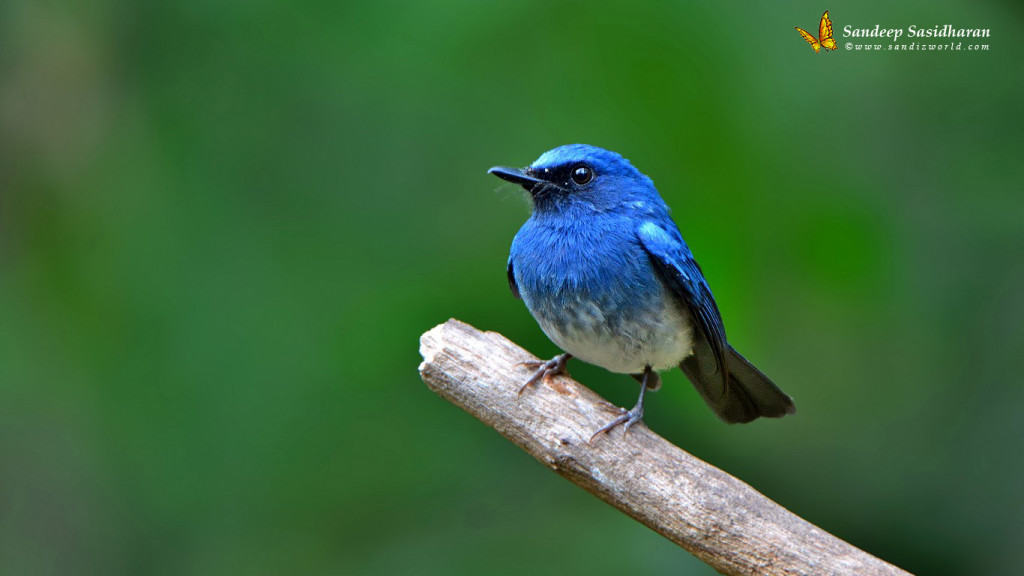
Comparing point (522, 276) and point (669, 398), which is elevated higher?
point (522, 276)

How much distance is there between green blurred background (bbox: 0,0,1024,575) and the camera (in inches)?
170

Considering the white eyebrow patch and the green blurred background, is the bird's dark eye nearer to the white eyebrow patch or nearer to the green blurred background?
the white eyebrow patch

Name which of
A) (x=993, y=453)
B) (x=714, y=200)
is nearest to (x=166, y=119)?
(x=714, y=200)

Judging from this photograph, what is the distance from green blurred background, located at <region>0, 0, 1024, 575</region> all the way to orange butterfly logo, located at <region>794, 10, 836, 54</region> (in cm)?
5

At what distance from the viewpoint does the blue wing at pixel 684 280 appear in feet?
10.7

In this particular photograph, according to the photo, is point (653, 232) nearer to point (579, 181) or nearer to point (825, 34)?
point (579, 181)

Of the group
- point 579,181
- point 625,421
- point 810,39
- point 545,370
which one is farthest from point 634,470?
point 810,39

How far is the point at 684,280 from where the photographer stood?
10.7 feet

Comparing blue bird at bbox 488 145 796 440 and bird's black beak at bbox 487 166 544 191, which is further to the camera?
bird's black beak at bbox 487 166 544 191

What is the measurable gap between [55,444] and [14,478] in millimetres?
364

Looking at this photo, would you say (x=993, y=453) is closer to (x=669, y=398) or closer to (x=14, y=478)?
(x=669, y=398)

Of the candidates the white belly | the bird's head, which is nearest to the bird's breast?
the white belly

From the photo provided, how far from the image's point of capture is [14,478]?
4879mm

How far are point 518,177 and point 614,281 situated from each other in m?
0.52
